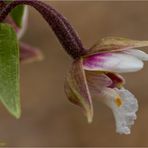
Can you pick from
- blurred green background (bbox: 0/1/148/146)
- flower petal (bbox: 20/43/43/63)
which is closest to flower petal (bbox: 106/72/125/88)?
flower petal (bbox: 20/43/43/63)

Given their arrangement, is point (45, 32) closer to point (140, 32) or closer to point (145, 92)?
point (140, 32)

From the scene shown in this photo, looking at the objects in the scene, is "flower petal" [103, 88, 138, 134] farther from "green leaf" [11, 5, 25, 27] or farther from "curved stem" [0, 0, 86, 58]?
"green leaf" [11, 5, 25, 27]

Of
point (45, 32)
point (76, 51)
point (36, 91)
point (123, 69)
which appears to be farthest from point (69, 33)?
point (45, 32)

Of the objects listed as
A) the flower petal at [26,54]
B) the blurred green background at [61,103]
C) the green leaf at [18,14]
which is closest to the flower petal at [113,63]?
the green leaf at [18,14]

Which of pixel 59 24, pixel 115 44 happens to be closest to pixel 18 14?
pixel 59 24

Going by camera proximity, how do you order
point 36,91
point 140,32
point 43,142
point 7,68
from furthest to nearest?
1. point 140,32
2. point 36,91
3. point 43,142
4. point 7,68

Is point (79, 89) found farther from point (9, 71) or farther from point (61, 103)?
point (61, 103)
